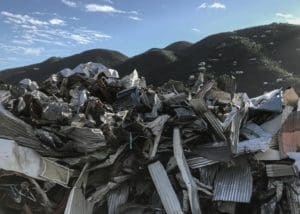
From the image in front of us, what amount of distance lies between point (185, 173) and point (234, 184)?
51 cm

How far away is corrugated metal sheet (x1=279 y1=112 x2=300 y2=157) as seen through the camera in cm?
444

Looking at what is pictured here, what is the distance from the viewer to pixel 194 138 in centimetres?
466

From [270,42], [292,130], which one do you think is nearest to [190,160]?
[292,130]

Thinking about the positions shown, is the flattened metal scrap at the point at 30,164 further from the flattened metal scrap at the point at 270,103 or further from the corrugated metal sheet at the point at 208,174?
the flattened metal scrap at the point at 270,103

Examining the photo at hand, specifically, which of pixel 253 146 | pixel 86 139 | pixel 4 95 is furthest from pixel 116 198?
pixel 4 95

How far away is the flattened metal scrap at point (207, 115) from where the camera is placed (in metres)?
4.49

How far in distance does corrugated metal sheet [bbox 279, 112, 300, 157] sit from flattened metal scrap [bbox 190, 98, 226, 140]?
59 centimetres

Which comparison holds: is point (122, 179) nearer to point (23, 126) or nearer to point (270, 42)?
point (23, 126)

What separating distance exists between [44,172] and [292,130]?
8.14ft

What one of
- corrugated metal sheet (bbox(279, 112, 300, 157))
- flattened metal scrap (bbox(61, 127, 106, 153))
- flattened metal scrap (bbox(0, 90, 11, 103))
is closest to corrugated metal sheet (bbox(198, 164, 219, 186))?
corrugated metal sheet (bbox(279, 112, 300, 157))

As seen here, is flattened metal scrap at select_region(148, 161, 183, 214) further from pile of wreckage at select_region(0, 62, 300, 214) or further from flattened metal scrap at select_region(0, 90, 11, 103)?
flattened metal scrap at select_region(0, 90, 11, 103)

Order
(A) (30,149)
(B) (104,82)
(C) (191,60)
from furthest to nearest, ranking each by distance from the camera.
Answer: (C) (191,60), (B) (104,82), (A) (30,149)

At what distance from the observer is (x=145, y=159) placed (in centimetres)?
450

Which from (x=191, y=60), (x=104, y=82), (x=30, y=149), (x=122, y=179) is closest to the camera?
(x=30, y=149)
